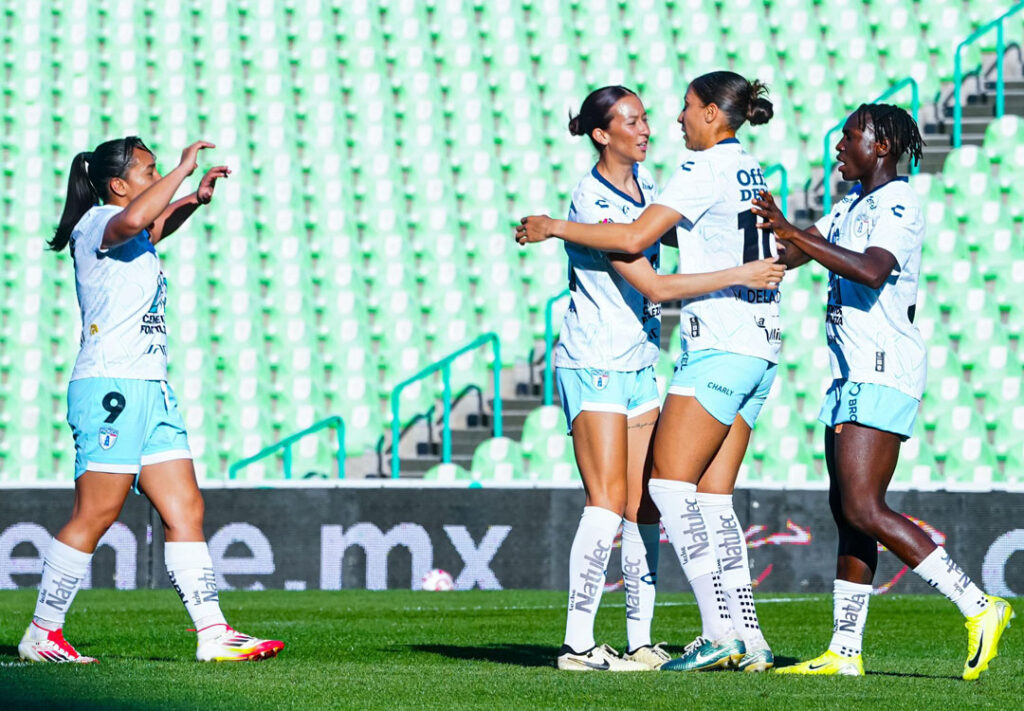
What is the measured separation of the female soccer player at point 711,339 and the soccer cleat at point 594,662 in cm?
15

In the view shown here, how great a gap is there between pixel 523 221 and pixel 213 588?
1.71m

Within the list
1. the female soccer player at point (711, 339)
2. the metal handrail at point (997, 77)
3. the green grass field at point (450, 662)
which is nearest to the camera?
the green grass field at point (450, 662)

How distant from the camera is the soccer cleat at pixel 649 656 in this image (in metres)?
5.38

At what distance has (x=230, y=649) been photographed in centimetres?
555

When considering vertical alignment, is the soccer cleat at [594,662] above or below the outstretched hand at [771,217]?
below

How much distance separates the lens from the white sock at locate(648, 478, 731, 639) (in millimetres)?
5188

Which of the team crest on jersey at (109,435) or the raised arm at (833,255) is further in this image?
the team crest on jersey at (109,435)

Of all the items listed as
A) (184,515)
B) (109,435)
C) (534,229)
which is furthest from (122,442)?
(534,229)

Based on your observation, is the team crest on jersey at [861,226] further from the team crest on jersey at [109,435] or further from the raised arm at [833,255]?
the team crest on jersey at [109,435]

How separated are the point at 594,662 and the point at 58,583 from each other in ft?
6.24

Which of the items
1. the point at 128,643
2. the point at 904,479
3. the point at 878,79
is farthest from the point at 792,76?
the point at 128,643

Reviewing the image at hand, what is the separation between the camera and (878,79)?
1594cm

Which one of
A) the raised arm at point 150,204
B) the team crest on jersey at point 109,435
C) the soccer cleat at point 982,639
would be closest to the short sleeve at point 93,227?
the raised arm at point 150,204

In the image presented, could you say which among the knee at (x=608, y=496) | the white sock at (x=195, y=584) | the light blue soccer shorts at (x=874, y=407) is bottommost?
the white sock at (x=195, y=584)
